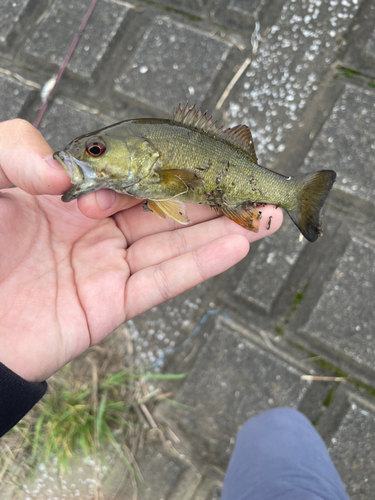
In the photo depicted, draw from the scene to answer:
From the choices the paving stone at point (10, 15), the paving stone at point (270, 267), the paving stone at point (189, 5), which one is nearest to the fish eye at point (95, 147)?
the paving stone at point (270, 267)

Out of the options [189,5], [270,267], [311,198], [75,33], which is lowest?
[270,267]

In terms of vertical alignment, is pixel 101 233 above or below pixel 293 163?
below

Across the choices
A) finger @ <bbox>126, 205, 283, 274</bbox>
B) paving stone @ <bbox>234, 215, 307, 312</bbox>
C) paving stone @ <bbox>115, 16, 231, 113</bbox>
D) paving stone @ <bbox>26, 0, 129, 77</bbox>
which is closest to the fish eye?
finger @ <bbox>126, 205, 283, 274</bbox>

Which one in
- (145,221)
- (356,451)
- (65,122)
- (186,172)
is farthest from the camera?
(65,122)

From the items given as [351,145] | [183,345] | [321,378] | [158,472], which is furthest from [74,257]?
[351,145]

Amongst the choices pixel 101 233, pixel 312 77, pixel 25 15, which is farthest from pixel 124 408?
pixel 25 15

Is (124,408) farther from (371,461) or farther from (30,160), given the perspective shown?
(30,160)

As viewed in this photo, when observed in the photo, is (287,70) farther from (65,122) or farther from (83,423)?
(83,423)
